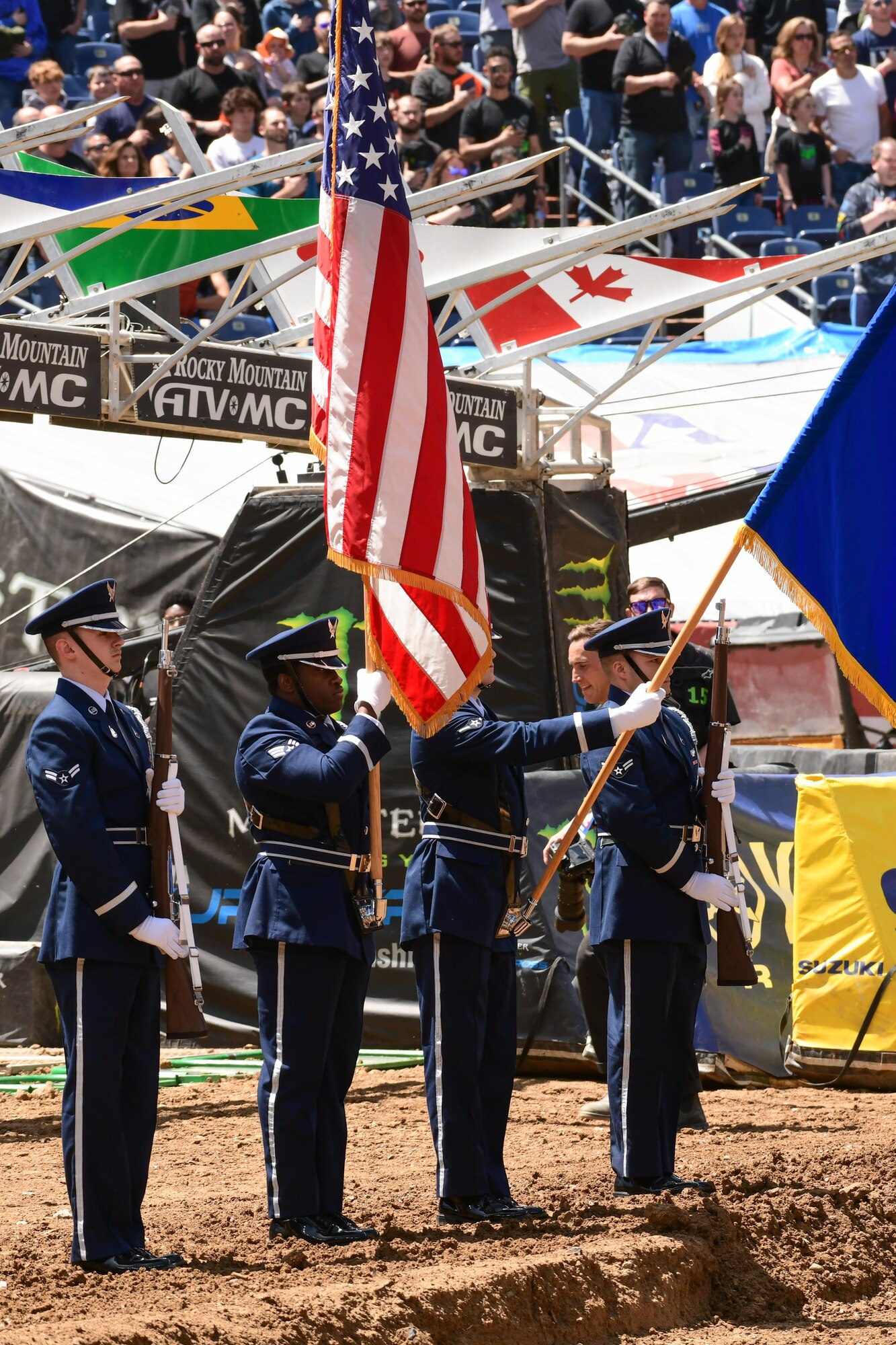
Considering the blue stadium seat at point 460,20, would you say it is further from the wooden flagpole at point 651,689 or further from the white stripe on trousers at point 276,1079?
the white stripe on trousers at point 276,1079

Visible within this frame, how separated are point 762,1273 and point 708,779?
5.16 ft

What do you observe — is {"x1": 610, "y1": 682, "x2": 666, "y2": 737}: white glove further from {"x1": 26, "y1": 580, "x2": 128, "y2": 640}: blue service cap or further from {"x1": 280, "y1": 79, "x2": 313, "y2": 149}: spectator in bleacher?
{"x1": 280, "y1": 79, "x2": 313, "y2": 149}: spectator in bleacher

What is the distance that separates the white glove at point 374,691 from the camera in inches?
226

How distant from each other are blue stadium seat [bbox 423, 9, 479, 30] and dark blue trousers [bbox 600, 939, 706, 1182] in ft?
52.5

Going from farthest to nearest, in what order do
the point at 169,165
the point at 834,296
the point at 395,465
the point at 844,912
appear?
the point at 834,296 → the point at 169,165 → the point at 844,912 → the point at 395,465

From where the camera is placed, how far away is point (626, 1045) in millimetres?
6125

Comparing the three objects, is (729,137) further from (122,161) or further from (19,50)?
(122,161)

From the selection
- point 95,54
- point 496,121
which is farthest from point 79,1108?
point 95,54

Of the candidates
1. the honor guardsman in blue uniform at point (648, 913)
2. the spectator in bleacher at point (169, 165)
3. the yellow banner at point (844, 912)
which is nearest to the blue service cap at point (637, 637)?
the honor guardsman in blue uniform at point (648, 913)

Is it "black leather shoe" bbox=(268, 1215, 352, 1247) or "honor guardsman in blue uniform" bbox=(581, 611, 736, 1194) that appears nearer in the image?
"black leather shoe" bbox=(268, 1215, 352, 1247)

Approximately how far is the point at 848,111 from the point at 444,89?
162 inches

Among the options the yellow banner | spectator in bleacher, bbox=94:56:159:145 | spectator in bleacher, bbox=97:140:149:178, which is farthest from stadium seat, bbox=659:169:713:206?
the yellow banner

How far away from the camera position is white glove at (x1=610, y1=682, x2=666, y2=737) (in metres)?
5.59

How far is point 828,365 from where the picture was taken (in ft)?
49.4
